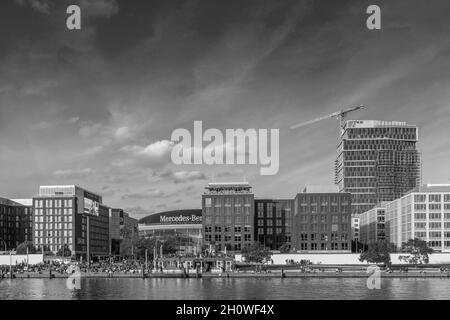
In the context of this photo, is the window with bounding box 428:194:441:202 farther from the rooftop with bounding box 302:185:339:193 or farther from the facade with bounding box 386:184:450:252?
the rooftop with bounding box 302:185:339:193

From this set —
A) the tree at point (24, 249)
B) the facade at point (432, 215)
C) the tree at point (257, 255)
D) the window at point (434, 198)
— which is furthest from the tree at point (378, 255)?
the tree at point (24, 249)

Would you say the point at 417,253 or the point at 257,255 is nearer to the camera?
the point at 257,255

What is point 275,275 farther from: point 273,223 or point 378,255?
point 273,223

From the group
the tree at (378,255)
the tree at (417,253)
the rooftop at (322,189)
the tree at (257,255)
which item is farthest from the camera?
the rooftop at (322,189)

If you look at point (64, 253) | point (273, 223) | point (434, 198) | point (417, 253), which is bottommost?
point (64, 253)

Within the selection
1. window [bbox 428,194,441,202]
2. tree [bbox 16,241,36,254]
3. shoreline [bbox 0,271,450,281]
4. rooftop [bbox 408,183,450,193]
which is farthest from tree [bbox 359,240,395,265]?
tree [bbox 16,241,36,254]

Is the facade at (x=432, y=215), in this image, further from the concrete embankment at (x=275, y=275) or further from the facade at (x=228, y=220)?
the concrete embankment at (x=275, y=275)

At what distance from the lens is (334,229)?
163375mm

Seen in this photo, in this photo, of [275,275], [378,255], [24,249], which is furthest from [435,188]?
[24,249]

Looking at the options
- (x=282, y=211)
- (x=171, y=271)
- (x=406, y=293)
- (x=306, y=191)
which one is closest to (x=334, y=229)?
(x=306, y=191)

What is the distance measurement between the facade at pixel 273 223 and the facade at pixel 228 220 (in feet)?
42.6

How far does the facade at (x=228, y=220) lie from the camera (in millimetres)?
174625

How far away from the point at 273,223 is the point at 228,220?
19272 millimetres

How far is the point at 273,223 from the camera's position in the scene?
619 feet
